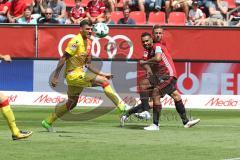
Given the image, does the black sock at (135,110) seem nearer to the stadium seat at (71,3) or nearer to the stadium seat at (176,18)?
the stadium seat at (176,18)

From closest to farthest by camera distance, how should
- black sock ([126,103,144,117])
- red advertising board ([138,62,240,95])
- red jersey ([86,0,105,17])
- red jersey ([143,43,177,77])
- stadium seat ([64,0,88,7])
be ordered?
red jersey ([143,43,177,77])
black sock ([126,103,144,117])
red advertising board ([138,62,240,95])
red jersey ([86,0,105,17])
stadium seat ([64,0,88,7])

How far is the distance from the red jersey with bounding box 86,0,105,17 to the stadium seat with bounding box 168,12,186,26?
7.72ft

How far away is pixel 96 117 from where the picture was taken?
20.3m

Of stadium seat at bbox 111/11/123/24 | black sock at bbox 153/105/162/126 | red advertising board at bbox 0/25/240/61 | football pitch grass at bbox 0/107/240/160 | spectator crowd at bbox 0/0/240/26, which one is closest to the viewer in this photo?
football pitch grass at bbox 0/107/240/160

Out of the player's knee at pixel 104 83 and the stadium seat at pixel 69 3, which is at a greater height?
the stadium seat at pixel 69 3

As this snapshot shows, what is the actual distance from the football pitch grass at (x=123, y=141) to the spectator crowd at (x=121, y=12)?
712cm

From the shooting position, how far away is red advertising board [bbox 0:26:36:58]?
24.4 meters

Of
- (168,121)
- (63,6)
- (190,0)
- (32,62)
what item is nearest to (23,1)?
(63,6)

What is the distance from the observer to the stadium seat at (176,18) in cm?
2641

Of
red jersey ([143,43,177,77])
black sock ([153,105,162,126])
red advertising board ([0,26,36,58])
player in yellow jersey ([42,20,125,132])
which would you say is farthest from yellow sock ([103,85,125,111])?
red advertising board ([0,26,36,58])

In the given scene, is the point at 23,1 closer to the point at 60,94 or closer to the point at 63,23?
the point at 63,23

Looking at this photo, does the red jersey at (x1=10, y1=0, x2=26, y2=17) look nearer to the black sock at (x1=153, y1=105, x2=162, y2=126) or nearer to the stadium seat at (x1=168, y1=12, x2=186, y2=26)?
the stadium seat at (x1=168, y1=12, x2=186, y2=26)

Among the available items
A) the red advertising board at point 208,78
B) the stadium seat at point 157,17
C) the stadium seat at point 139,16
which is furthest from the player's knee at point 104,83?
the stadium seat at point 139,16

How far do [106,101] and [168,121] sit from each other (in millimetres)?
4729
